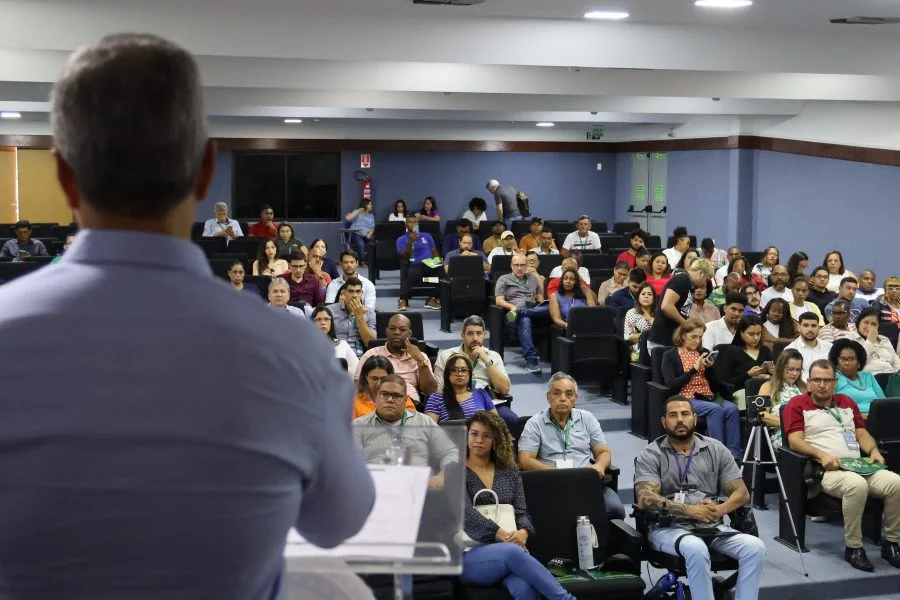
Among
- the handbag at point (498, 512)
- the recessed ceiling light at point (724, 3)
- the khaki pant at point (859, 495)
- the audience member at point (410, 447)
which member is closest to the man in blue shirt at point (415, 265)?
the recessed ceiling light at point (724, 3)

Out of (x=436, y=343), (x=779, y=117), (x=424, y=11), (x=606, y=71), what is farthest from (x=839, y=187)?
(x=424, y=11)

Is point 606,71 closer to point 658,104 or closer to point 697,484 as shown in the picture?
point 658,104

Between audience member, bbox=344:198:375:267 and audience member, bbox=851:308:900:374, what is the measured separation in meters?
10.3

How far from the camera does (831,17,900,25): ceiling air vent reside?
25.0 ft

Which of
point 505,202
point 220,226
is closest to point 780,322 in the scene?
point 220,226

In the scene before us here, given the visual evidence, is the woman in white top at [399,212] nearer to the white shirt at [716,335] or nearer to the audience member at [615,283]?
the audience member at [615,283]

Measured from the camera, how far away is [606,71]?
10891 mm

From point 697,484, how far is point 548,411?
93 cm

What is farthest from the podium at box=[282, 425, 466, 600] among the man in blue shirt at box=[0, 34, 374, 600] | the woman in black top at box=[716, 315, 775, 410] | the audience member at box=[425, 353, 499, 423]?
the woman in black top at box=[716, 315, 775, 410]

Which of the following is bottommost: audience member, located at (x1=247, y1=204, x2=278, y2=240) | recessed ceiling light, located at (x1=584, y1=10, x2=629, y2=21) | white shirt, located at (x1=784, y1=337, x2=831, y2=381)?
white shirt, located at (x1=784, y1=337, x2=831, y2=381)

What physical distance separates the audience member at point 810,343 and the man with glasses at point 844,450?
1.11m

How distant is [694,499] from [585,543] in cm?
78

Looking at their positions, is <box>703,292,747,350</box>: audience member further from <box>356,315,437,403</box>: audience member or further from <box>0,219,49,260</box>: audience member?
<box>0,219,49,260</box>: audience member

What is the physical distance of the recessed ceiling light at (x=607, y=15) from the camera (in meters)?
7.30
